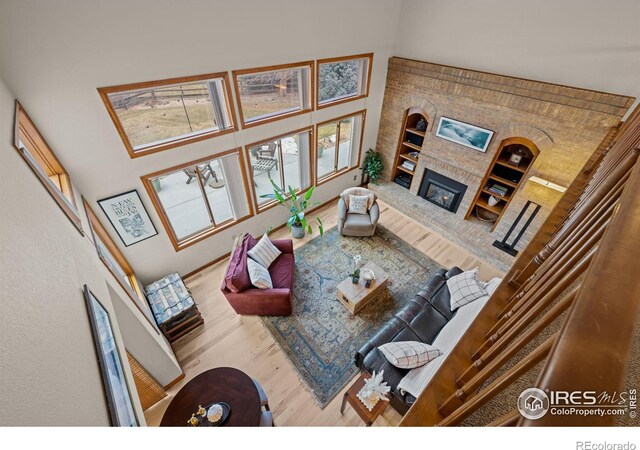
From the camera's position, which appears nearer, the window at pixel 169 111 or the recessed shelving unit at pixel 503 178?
the window at pixel 169 111

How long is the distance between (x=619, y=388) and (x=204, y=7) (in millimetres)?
4173

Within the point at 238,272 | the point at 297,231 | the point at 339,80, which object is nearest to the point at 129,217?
the point at 238,272

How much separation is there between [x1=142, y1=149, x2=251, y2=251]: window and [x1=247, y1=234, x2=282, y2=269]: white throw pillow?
0.91 metres

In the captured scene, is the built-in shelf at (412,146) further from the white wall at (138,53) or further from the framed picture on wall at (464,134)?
the white wall at (138,53)

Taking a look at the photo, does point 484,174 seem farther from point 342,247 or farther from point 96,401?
point 96,401

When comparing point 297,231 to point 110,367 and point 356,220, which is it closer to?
point 356,220

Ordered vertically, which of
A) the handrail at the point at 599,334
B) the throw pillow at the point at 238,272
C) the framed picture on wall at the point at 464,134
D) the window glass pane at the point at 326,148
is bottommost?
the throw pillow at the point at 238,272

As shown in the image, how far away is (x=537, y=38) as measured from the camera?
3900 millimetres

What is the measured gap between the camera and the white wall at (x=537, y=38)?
3.40 metres

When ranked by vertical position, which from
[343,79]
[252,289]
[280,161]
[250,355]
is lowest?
[250,355]

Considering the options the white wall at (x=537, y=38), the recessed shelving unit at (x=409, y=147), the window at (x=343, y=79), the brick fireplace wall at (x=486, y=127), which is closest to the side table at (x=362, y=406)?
the brick fireplace wall at (x=486, y=127)

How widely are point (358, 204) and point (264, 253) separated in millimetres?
2194

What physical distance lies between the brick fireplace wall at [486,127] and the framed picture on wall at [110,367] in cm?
547

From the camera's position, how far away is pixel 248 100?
13.2 ft
